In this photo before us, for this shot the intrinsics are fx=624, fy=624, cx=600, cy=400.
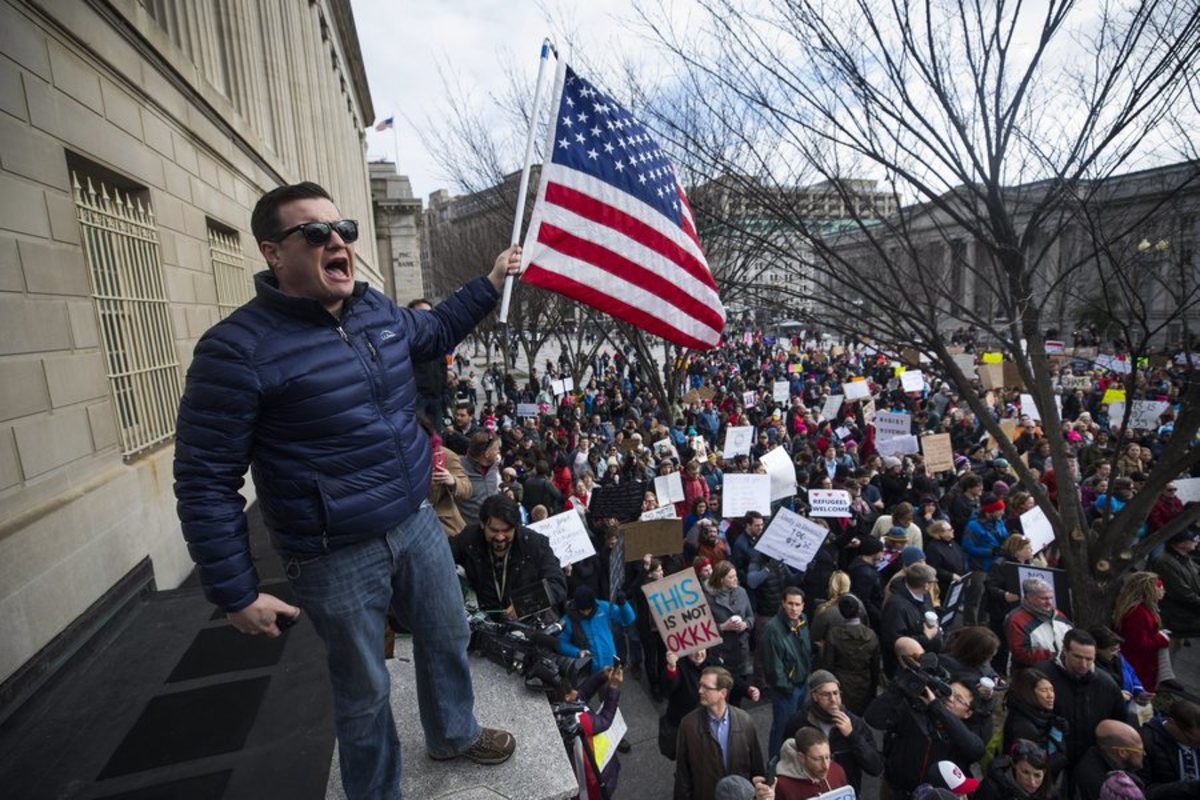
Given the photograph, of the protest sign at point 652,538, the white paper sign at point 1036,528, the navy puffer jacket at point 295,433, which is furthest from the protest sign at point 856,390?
the navy puffer jacket at point 295,433

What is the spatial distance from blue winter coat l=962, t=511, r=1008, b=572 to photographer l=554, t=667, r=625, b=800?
17.9 feet

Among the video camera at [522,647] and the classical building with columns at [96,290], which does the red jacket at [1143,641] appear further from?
the classical building with columns at [96,290]

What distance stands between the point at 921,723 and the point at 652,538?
10.6 ft

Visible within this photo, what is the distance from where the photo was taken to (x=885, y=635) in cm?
550

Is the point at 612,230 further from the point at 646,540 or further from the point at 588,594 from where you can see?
the point at 646,540

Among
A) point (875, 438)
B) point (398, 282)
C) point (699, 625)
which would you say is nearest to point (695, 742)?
point (699, 625)

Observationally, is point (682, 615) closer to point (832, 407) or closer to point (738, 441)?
point (738, 441)

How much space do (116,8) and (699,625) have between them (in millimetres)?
6638

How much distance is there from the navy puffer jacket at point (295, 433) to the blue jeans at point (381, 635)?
104 millimetres

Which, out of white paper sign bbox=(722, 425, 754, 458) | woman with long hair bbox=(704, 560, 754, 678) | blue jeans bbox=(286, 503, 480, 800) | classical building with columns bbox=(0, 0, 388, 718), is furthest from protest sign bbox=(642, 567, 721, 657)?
white paper sign bbox=(722, 425, 754, 458)

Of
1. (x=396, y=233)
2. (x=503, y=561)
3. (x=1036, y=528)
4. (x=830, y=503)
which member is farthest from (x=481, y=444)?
(x=396, y=233)

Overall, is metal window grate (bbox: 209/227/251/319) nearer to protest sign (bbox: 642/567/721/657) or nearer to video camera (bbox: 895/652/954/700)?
protest sign (bbox: 642/567/721/657)

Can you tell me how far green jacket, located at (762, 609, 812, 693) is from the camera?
509 cm

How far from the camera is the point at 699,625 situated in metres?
5.06
